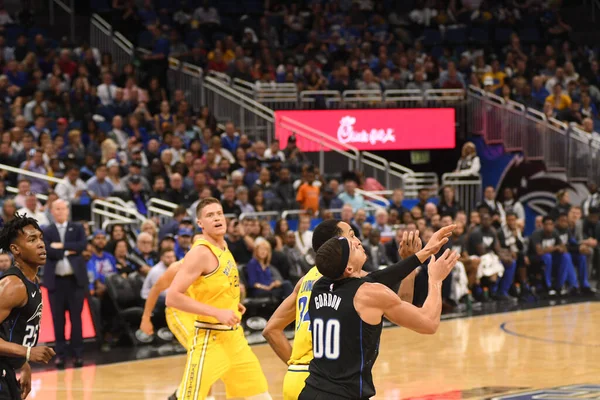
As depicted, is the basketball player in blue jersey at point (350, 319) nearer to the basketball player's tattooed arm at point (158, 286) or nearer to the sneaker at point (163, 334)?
the basketball player's tattooed arm at point (158, 286)

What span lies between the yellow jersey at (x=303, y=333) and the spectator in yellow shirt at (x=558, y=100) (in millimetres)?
20241

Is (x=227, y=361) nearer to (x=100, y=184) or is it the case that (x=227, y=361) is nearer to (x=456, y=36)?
(x=100, y=184)

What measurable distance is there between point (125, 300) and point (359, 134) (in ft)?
35.6

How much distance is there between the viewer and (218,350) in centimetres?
830

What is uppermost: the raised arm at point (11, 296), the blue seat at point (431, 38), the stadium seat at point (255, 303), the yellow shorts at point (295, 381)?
the blue seat at point (431, 38)

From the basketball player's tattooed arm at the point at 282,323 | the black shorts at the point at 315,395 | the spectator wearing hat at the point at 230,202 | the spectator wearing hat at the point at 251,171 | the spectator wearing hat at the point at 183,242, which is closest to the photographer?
the black shorts at the point at 315,395

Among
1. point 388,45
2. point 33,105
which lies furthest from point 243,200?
point 388,45

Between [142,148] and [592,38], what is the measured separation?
15688 mm

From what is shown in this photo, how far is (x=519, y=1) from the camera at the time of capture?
1217 inches

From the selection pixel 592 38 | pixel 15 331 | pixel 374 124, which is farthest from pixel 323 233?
pixel 592 38

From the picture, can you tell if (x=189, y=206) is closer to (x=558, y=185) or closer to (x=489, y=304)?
(x=489, y=304)

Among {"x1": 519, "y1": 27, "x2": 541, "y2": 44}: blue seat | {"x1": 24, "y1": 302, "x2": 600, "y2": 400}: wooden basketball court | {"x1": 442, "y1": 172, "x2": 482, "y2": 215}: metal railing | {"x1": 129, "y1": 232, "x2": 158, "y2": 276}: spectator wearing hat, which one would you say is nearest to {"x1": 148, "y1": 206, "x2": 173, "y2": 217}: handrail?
{"x1": 129, "y1": 232, "x2": 158, "y2": 276}: spectator wearing hat

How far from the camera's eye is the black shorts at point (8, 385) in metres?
6.48

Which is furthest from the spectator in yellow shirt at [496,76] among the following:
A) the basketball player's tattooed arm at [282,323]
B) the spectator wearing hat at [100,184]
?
the basketball player's tattooed arm at [282,323]
